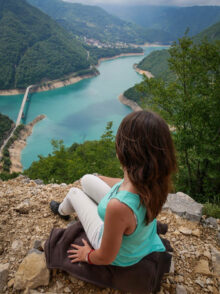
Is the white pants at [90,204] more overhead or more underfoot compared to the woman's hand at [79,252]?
more overhead

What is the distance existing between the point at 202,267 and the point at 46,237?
127 cm

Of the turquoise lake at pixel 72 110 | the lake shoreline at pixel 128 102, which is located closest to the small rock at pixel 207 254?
the turquoise lake at pixel 72 110

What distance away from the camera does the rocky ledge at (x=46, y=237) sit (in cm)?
136

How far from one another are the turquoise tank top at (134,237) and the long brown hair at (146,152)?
1.7 inches

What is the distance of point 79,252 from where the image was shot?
48.5 inches

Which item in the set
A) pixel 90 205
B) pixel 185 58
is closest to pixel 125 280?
pixel 90 205

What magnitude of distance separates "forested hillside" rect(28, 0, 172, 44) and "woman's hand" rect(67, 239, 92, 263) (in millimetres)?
111854

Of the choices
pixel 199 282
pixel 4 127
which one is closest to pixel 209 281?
pixel 199 282

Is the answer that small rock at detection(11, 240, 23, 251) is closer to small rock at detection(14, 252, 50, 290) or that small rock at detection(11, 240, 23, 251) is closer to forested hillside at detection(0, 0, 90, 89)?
small rock at detection(14, 252, 50, 290)

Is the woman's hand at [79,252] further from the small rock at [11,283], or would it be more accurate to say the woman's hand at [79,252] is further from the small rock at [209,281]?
the small rock at [209,281]

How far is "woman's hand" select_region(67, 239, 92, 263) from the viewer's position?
47.4 inches

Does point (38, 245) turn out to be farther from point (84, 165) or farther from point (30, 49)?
point (30, 49)

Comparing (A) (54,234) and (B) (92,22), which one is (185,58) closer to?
(A) (54,234)

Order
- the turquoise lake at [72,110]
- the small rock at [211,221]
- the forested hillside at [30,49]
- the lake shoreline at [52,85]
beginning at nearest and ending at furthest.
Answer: the small rock at [211,221], the turquoise lake at [72,110], the lake shoreline at [52,85], the forested hillside at [30,49]
